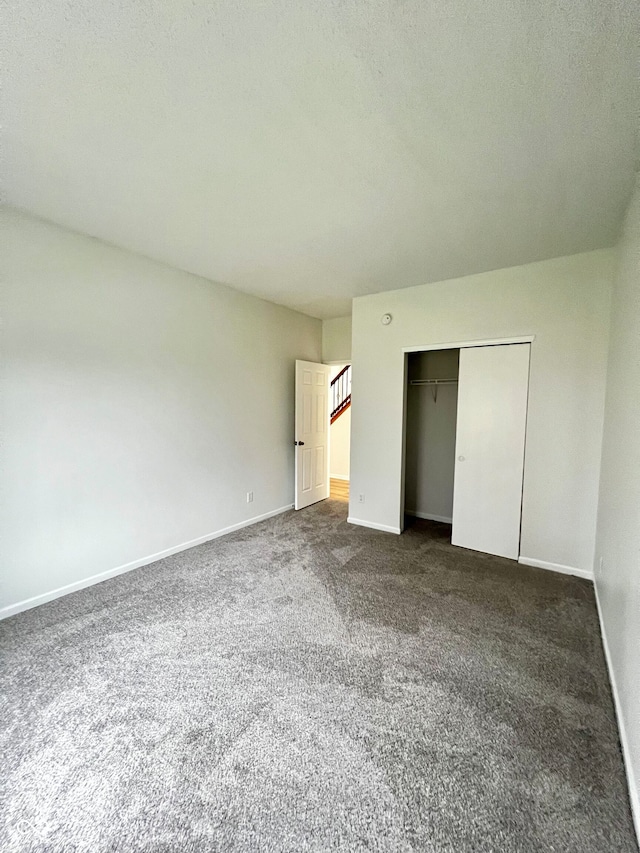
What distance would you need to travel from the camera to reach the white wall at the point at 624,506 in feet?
4.68

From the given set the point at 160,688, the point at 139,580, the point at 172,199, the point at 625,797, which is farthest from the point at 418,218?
the point at 139,580

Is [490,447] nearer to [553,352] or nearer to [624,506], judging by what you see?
[553,352]

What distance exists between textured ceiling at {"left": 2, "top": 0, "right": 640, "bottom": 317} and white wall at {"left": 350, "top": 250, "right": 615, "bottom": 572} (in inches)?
17.3

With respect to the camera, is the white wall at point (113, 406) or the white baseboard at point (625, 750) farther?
the white wall at point (113, 406)

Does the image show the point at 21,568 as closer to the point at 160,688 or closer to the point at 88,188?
the point at 160,688

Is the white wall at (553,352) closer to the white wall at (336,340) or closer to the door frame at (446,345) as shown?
the door frame at (446,345)

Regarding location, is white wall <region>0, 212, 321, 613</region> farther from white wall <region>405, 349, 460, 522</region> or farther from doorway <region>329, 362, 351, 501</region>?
doorway <region>329, 362, 351, 501</region>

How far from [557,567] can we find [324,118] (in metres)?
3.79

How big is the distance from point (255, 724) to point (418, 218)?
3.13 meters


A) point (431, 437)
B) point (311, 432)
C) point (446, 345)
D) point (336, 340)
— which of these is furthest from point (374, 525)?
point (336, 340)

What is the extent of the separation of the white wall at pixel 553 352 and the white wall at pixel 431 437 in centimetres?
87

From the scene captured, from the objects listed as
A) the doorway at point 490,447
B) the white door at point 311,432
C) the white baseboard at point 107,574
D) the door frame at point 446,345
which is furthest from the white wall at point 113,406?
Result: the doorway at point 490,447

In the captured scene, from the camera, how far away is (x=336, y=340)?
17.1 ft

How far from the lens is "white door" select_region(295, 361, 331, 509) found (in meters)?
4.77
